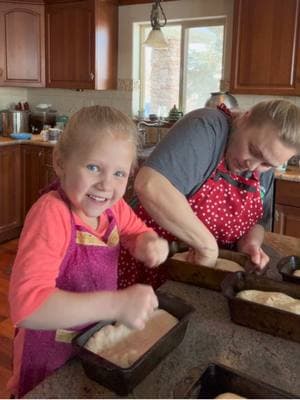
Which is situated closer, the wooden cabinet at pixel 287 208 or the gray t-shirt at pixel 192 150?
the gray t-shirt at pixel 192 150

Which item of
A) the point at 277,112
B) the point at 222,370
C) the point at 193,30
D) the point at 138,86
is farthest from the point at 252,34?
the point at 222,370

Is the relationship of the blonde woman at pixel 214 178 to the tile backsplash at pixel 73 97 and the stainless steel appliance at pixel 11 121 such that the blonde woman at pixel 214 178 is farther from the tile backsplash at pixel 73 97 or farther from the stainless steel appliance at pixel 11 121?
the stainless steel appliance at pixel 11 121

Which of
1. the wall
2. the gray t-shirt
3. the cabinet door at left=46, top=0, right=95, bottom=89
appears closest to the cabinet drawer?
the wall

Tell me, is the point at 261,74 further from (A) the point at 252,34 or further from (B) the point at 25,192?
(B) the point at 25,192

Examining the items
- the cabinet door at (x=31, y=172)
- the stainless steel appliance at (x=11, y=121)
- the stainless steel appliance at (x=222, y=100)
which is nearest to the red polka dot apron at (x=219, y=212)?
the stainless steel appliance at (x=222, y=100)

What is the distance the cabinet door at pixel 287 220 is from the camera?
2.58m

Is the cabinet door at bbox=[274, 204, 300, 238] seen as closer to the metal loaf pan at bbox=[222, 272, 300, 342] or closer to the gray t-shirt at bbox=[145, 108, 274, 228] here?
the gray t-shirt at bbox=[145, 108, 274, 228]

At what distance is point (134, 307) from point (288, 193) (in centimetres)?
204

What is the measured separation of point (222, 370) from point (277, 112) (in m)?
0.68

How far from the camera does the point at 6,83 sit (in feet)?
12.1

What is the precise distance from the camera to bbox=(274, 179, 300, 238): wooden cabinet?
2545mm

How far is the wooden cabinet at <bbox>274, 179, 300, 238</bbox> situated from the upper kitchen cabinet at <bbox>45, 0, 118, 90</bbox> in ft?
5.61

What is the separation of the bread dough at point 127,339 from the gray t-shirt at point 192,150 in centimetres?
41

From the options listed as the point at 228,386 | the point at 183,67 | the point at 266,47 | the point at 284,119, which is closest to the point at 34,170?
the point at 183,67
